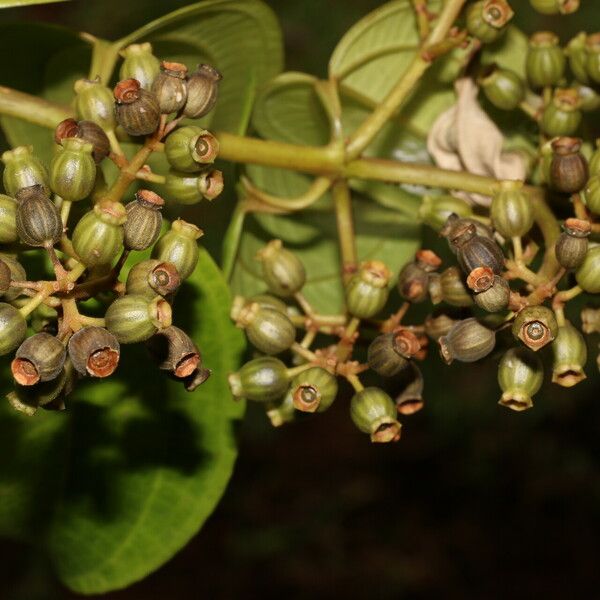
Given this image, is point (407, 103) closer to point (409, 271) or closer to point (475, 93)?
point (475, 93)

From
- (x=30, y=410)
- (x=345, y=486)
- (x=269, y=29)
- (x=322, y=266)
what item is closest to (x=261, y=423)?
(x=345, y=486)

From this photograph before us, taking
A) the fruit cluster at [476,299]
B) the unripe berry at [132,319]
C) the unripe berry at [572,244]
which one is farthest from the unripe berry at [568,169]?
the unripe berry at [132,319]

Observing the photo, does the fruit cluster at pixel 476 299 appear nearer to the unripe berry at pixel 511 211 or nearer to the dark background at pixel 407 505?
the unripe berry at pixel 511 211

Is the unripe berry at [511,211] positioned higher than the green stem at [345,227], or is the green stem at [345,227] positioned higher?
the unripe berry at [511,211]

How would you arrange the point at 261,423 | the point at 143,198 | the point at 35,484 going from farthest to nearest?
the point at 261,423 < the point at 35,484 < the point at 143,198

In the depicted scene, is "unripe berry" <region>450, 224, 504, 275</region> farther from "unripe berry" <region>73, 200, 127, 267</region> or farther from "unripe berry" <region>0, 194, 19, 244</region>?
"unripe berry" <region>0, 194, 19, 244</region>

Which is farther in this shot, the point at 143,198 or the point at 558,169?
the point at 558,169

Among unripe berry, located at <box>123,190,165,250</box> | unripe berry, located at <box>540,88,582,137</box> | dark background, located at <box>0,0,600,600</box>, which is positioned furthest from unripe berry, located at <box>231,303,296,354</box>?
dark background, located at <box>0,0,600,600</box>

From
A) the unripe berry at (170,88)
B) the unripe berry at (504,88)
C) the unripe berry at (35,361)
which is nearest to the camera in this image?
the unripe berry at (35,361)
